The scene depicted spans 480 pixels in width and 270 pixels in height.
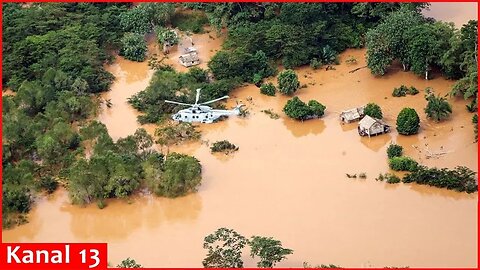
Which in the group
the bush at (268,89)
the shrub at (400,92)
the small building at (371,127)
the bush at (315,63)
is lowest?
the small building at (371,127)

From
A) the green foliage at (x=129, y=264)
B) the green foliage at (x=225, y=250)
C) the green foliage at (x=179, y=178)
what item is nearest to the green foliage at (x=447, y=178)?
the green foliage at (x=225, y=250)

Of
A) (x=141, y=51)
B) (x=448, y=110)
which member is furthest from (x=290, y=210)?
(x=141, y=51)

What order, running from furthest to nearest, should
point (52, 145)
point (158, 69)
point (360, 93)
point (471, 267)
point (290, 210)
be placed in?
point (158, 69) → point (360, 93) → point (52, 145) → point (290, 210) → point (471, 267)

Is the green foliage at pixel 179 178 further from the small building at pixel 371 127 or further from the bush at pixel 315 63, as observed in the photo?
the bush at pixel 315 63

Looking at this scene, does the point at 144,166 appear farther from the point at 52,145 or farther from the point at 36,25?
the point at 36,25

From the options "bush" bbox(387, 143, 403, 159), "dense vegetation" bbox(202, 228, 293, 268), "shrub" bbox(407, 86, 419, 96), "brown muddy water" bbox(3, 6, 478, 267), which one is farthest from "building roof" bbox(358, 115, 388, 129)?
"dense vegetation" bbox(202, 228, 293, 268)

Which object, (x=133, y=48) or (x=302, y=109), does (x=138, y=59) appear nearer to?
(x=133, y=48)

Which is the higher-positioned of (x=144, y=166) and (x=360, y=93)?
(x=360, y=93)
